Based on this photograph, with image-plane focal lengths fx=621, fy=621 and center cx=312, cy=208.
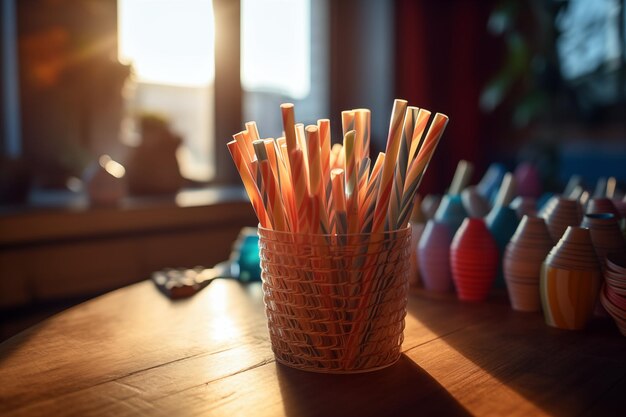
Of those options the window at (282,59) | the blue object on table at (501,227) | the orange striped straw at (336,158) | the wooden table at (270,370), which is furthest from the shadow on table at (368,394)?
the window at (282,59)

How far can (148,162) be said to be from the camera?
2.49 meters

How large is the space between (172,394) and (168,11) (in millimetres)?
2478

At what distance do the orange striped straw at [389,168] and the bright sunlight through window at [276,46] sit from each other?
8.11 ft

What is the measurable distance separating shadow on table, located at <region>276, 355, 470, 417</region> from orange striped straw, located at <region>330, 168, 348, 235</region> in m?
0.16

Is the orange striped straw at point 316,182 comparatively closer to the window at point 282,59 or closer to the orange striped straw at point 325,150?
the orange striped straw at point 325,150

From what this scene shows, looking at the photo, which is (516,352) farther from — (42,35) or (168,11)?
(168,11)

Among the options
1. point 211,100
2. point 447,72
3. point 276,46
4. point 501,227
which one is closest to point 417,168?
point 501,227

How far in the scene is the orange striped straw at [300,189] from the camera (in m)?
0.66

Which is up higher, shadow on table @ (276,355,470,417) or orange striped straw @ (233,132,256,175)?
orange striped straw @ (233,132,256,175)

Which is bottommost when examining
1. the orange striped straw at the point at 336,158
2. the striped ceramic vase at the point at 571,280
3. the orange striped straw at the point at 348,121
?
the striped ceramic vase at the point at 571,280

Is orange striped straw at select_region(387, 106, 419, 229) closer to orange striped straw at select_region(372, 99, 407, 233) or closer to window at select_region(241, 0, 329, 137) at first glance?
orange striped straw at select_region(372, 99, 407, 233)

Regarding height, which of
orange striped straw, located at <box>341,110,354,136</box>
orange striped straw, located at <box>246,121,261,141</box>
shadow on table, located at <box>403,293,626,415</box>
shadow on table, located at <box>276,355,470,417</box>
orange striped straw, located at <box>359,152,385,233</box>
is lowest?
shadow on table, located at <box>403,293,626,415</box>

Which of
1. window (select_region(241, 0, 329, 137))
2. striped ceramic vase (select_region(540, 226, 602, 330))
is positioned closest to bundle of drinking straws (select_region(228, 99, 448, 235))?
striped ceramic vase (select_region(540, 226, 602, 330))

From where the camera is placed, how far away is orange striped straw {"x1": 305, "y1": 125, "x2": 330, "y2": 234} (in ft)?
2.16
